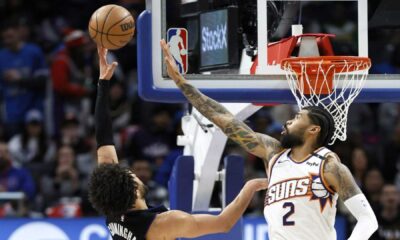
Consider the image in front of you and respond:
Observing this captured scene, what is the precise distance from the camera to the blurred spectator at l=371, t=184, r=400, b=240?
10.1 metres

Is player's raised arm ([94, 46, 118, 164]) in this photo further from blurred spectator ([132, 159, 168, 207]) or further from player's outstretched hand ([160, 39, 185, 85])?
blurred spectator ([132, 159, 168, 207])

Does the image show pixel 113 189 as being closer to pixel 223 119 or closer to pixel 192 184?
pixel 223 119

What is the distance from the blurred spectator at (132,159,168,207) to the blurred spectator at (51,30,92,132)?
186 centimetres

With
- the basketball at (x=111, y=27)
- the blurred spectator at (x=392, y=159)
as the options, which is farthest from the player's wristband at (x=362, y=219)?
the blurred spectator at (x=392, y=159)

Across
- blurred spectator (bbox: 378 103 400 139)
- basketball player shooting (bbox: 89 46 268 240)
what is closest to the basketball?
basketball player shooting (bbox: 89 46 268 240)

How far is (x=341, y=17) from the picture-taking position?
40.3 ft

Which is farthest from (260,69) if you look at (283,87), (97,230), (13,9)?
(13,9)

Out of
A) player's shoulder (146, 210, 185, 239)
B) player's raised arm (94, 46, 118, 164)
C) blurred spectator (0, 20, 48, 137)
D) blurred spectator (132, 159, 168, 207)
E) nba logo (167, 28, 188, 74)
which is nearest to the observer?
player's shoulder (146, 210, 185, 239)

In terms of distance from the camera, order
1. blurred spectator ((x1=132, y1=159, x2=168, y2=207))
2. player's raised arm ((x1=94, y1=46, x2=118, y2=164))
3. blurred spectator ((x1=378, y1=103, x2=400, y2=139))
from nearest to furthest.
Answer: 1. player's raised arm ((x1=94, y1=46, x2=118, y2=164))
2. blurred spectator ((x1=132, y1=159, x2=168, y2=207))
3. blurred spectator ((x1=378, y1=103, x2=400, y2=139))

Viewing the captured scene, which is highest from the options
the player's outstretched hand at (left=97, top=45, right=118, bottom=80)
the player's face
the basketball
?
the basketball

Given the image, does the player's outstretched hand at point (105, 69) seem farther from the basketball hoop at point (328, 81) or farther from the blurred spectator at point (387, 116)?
the blurred spectator at point (387, 116)

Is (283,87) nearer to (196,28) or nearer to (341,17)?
(196,28)

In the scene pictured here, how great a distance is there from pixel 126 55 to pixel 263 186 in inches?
270

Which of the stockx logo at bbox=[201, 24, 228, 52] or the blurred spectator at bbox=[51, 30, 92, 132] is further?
the blurred spectator at bbox=[51, 30, 92, 132]
